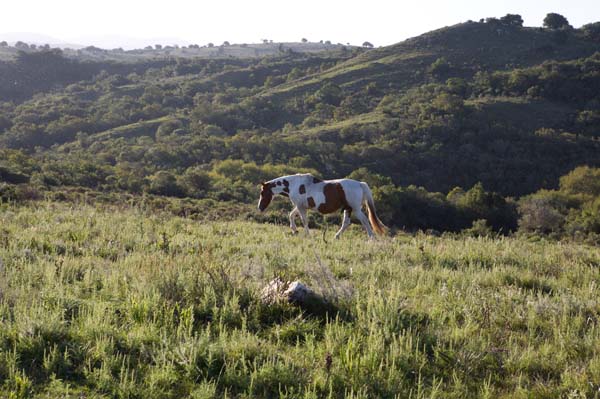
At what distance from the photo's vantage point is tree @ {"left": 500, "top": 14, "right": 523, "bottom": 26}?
11973 cm

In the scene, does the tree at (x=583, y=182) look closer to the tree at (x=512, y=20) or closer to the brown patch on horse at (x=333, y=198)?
the brown patch on horse at (x=333, y=198)

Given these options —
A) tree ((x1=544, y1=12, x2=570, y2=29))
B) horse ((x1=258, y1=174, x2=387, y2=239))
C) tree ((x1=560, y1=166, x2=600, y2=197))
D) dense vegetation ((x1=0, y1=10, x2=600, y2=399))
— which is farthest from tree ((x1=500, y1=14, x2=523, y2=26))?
horse ((x1=258, y1=174, x2=387, y2=239))

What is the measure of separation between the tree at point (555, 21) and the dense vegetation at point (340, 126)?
6335 millimetres

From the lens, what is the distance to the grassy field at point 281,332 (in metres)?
3.69

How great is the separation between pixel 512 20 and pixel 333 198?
4930 inches

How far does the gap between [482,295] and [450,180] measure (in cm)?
5023

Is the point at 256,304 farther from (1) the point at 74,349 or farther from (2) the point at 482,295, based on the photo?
(2) the point at 482,295

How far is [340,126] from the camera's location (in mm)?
65188

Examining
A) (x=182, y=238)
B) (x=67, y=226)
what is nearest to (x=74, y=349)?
(x=182, y=238)

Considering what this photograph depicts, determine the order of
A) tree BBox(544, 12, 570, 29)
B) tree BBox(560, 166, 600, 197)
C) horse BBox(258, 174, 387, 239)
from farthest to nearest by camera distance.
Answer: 1. tree BBox(544, 12, 570, 29)
2. tree BBox(560, 166, 600, 197)
3. horse BBox(258, 174, 387, 239)

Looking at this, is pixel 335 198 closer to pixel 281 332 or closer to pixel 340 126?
pixel 281 332

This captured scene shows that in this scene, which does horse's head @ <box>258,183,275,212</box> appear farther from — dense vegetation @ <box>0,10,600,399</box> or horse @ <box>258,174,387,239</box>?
dense vegetation @ <box>0,10,600,399</box>

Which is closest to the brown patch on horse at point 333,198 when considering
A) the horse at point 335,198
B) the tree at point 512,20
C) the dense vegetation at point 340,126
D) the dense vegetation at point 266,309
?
the horse at point 335,198

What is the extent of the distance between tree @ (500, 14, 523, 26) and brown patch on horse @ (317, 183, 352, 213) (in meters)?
122
